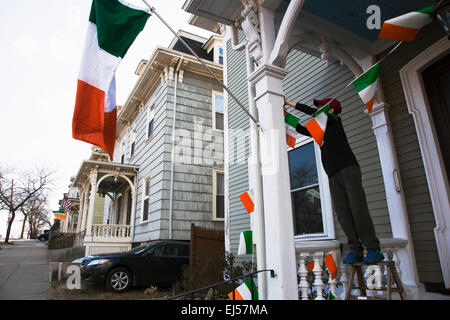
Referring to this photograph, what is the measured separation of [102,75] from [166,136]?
21.3 ft

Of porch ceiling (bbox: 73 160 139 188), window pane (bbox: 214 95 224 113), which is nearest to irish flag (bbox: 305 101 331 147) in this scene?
window pane (bbox: 214 95 224 113)

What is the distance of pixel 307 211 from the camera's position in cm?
545

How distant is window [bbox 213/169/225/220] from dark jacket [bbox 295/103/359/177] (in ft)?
25.7

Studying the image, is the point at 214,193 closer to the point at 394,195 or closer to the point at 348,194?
the point at 394,195

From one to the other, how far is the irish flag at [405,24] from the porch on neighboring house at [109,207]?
10.9 meters

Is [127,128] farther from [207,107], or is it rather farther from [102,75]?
[102,75]

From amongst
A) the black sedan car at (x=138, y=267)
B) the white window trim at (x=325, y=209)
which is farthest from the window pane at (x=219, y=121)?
the white window trim at (x=325, y=209)

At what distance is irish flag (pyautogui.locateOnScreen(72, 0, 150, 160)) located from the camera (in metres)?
3.86

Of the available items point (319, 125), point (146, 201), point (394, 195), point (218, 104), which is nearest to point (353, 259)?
point (319, 125)

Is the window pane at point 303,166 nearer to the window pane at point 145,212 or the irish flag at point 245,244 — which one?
the irish flag at point 245,244

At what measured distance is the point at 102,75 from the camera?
13.1ft

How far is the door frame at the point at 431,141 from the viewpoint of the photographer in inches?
134

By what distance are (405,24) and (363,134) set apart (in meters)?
2.03
